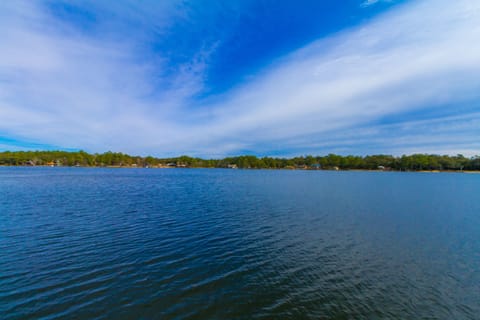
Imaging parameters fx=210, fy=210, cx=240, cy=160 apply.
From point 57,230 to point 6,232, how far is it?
298 centimetres

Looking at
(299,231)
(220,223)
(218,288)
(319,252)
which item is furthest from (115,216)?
(319,252)

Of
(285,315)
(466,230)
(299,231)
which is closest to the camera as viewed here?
(285,315)

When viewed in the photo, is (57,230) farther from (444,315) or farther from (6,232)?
(444,315)

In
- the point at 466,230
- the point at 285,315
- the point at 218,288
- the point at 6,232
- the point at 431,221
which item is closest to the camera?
the point at 285,315

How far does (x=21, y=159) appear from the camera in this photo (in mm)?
186375

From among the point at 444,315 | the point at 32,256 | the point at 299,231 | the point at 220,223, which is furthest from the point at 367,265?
the point at 32,256

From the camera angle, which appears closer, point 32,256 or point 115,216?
point 32,256

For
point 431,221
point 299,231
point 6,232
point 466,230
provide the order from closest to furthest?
1. point 6,232
2. point 299,231
3. point 466,230
4. point 431,221

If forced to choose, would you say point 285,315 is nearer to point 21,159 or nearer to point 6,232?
point 6,232

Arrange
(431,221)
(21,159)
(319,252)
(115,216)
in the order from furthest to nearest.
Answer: (21,159)
(431,221)
(115,216)
(319,252)

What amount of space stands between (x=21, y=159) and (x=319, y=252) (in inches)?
10396

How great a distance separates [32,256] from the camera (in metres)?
11.0

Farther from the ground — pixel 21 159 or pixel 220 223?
pixel 21 159

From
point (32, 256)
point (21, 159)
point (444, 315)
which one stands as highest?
point (21, 159)
